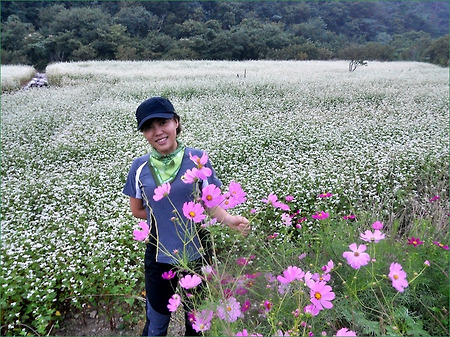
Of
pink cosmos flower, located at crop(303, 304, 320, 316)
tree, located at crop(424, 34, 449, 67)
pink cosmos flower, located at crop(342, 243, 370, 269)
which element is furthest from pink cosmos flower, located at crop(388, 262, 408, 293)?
tree, located at crop(424, 34, 449, 67)

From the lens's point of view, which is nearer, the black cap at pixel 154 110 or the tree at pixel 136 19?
the black cap at pixel 154 110

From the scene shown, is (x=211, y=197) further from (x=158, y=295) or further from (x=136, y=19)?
(x=136, y=19)

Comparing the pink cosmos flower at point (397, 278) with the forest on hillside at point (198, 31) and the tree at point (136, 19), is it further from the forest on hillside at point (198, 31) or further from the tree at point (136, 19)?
the tree at point (136, 19)

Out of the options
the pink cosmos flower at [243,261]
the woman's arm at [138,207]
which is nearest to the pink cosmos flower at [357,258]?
the pink cosmos flower at [243,261]

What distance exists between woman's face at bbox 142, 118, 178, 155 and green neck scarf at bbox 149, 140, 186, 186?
0.04 metres

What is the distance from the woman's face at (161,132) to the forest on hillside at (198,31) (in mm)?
22634

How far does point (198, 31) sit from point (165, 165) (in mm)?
23281

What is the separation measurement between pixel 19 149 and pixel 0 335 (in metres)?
4.14

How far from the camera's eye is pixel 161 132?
156 centimetres

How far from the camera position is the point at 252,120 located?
6.97 m

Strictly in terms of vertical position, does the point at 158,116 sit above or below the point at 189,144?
above

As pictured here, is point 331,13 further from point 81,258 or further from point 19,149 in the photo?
point 81,258

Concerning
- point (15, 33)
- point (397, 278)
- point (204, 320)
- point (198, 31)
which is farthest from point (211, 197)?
point (15, 33)

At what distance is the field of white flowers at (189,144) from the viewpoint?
2670mm
